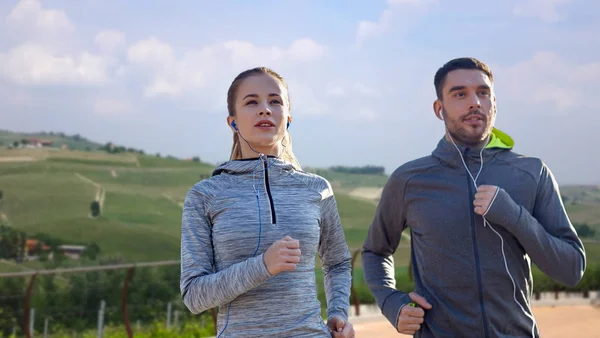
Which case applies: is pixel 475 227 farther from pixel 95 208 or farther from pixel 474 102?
pixel 95 208

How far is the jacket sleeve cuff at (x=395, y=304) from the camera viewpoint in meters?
2.42

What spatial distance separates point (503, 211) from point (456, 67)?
24.6 inches

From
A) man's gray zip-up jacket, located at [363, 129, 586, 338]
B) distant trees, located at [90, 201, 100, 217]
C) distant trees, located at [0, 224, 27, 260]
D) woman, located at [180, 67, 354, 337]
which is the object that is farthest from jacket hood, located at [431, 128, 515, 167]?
distant trees, located at [90, 201, 100, 217]

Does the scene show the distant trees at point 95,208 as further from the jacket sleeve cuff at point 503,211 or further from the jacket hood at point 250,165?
the jacket sleeve cuff at point 503,211

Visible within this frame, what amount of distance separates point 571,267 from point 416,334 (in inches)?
22.8

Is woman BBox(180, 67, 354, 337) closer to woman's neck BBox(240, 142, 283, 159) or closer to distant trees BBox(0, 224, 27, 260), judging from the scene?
woman's neck BBox(240, 142, 283, 159)

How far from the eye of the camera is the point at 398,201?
2.56m

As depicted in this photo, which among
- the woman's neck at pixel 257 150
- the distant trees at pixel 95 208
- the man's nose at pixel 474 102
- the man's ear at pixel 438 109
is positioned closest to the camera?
the woman's neck at pixel 257 150

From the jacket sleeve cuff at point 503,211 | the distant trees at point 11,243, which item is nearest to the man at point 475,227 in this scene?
the jacket sleeve cuff at point 503,211

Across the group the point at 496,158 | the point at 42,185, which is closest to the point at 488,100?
the point at 496,158

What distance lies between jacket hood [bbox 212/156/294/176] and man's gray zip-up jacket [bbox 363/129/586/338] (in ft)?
1.79

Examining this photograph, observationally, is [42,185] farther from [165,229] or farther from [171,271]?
[171,271]

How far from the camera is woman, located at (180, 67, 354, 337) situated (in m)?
1.99

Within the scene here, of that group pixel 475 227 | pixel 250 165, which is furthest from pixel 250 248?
pixel 475 227
